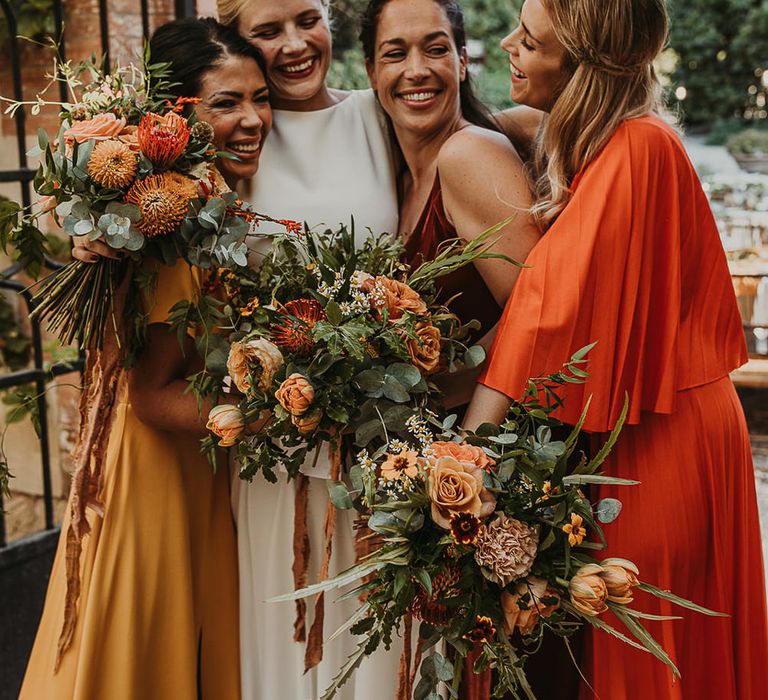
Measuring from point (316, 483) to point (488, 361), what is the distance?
60cm

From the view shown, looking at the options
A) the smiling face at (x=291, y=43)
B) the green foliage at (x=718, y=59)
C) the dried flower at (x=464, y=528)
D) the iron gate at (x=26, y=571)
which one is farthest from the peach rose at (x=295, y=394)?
the green foliage at (x=718, y=59)

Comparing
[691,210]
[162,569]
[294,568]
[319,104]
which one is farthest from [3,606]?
[691,210]

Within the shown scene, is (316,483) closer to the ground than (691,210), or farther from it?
closer to the ground

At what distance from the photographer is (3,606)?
356 centimetres

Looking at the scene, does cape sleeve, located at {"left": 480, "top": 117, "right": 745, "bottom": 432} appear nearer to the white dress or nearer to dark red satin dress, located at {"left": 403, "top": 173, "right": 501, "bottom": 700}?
dark red satin dress, located at {"left": 403, "top": 173, "right": 501, "bottom": 700}

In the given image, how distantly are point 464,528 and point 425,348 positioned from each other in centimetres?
46

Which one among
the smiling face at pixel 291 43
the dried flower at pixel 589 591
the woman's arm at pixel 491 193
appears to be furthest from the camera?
the smiling face at pixel 291 43

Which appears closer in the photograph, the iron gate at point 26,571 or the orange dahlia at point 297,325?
the orange dahlia at point 297,325

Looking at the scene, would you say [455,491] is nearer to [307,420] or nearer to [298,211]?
[307,420]

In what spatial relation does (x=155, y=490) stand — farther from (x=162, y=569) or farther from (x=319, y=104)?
(x=319, y=104)

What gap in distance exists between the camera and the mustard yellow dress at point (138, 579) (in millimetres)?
2428

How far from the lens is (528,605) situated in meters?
1.76

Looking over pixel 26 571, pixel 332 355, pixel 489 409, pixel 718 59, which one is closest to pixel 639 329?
pixel 489 409

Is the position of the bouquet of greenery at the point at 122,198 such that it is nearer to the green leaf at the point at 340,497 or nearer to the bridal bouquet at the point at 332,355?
the bridal bouquet at the point at 332,355
